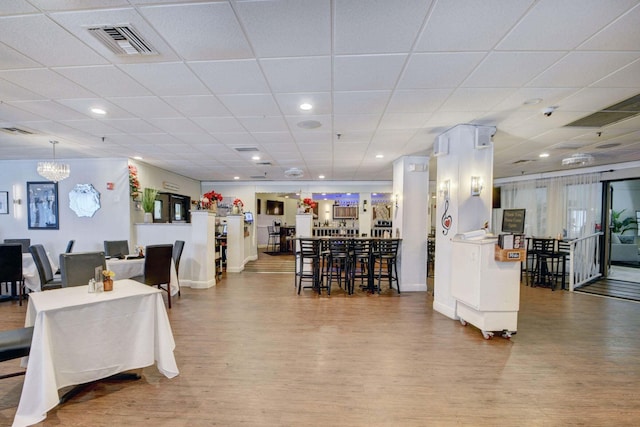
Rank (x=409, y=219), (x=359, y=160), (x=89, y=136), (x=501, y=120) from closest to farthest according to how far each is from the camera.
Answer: (x=501, y=120)
(x=89, y=136)
(x=409, y=219)
(x=359, y=160)

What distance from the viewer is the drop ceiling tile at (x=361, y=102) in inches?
116

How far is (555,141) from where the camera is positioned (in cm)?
471

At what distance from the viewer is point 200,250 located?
19.0ft

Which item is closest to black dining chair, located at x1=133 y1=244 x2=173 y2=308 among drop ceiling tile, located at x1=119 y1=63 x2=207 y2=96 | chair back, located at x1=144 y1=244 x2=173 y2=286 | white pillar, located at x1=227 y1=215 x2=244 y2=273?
chair back, located at x1=144 y1=244 x2=173 y2=286

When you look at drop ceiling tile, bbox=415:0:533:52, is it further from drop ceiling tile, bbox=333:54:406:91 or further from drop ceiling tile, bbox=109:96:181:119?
drop ceiling tile, bbox=109:96:181:119

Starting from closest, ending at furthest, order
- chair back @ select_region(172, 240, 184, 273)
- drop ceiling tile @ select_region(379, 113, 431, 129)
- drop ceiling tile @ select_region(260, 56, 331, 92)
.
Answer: drop ceiling tile @ select_region(260, 56, 331, 92), drop ceiling tile @ select_region(379, 113, 431, 129), chair back @ select_region(172, 240, 184, 273)

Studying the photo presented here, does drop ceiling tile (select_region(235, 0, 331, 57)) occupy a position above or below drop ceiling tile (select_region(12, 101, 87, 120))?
above

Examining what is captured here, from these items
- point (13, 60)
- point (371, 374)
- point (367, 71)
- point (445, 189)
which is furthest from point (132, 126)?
point (445, 189)

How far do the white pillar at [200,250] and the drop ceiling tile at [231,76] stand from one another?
135 inches

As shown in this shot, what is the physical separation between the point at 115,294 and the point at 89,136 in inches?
141

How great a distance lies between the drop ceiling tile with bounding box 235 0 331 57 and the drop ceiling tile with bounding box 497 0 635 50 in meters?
1.37

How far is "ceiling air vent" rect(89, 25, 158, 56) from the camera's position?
196 cm

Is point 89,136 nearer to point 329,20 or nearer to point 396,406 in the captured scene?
point 329,20

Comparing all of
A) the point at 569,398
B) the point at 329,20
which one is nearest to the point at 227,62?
the point at 329,20
